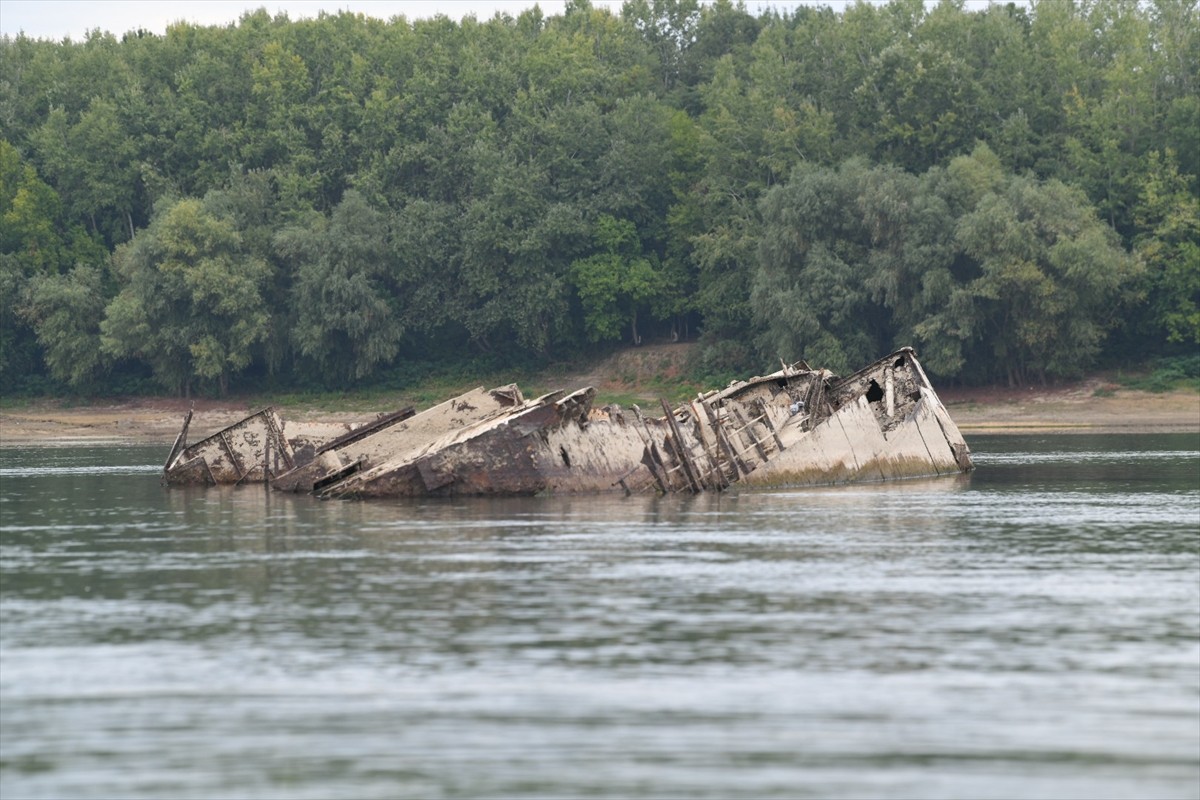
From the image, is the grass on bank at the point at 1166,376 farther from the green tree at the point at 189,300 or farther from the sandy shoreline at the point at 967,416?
the green tree at the point at 189,300

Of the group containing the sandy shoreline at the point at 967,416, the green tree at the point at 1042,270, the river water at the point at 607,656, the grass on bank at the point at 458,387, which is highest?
the green tree at the point at 1042,270

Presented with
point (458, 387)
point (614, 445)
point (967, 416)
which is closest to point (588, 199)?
point (458, 387)

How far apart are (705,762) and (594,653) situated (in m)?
4.89

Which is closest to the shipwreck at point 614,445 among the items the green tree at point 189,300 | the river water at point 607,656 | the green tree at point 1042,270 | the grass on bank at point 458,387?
the river water at point 607,656

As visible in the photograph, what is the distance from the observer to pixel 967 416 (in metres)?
76.1

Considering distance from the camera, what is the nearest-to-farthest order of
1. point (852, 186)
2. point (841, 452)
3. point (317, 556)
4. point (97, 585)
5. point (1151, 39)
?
1. point (97, 585)
2. point (317, 556)
3. point (841, 452)
4. point (852, 186)
5. point (1151, 39)

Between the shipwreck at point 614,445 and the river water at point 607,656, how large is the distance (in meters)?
3.82

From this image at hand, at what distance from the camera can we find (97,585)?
86.2 feet

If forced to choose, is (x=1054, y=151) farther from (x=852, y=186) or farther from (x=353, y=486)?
(x=353, y=486)

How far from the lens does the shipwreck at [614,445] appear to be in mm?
39750

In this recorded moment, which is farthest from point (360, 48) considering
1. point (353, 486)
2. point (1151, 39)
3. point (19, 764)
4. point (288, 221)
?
point (19, 764)

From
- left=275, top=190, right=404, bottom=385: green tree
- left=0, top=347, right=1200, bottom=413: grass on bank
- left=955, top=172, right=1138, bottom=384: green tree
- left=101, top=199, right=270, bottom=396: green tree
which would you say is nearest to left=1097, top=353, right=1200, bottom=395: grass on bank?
left=955, top=172, right=1138, bottom=384: green tree

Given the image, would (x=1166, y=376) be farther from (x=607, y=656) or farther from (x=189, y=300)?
(x=607, y=656)

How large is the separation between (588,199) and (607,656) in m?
73.7
